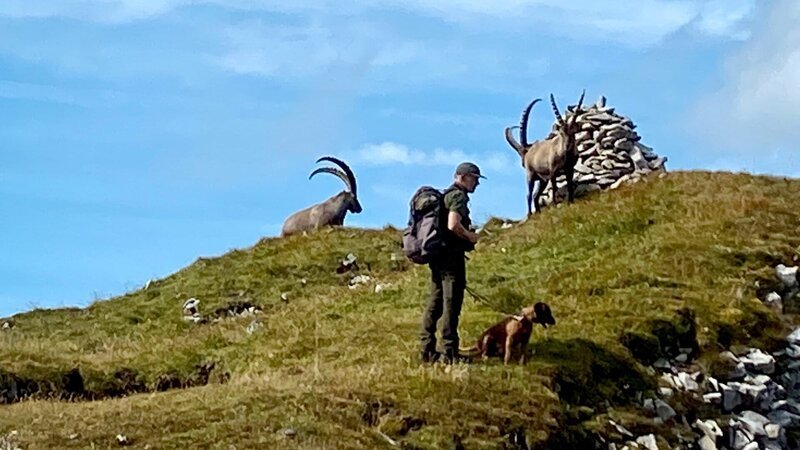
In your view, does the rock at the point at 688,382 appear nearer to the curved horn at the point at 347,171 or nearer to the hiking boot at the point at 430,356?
the hiking boot at the point at 430,356

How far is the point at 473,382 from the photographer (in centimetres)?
1520

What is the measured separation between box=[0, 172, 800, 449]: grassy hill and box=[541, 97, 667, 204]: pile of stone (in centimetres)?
243

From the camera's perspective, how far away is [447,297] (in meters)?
16.0

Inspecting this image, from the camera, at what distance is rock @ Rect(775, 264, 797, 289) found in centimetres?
2141

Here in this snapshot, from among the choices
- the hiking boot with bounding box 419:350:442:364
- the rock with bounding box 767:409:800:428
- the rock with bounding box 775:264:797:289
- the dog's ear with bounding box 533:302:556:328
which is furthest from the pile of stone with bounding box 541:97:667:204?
the hiking boot with bounding box 419:350:442:364

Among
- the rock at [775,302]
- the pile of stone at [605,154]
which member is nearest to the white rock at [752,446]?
the rock at [775,302]

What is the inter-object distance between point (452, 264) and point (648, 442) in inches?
121

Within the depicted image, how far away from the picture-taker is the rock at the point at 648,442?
15.2 meters

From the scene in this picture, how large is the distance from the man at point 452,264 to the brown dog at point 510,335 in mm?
353

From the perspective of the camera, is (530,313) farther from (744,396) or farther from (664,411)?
(744,396)

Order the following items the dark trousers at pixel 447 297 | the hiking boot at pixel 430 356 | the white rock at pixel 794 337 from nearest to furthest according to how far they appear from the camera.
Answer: the dark trousers at pixel 447 297
the hiking boot at pixel 430 356
the white rock at pixel 794 337

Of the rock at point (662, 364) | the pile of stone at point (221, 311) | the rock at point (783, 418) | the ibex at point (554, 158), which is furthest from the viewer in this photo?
the ibex at point (554, 158)

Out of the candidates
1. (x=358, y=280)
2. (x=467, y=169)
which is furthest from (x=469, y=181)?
(x=358, y=280)

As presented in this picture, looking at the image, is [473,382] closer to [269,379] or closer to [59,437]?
[269,379]
